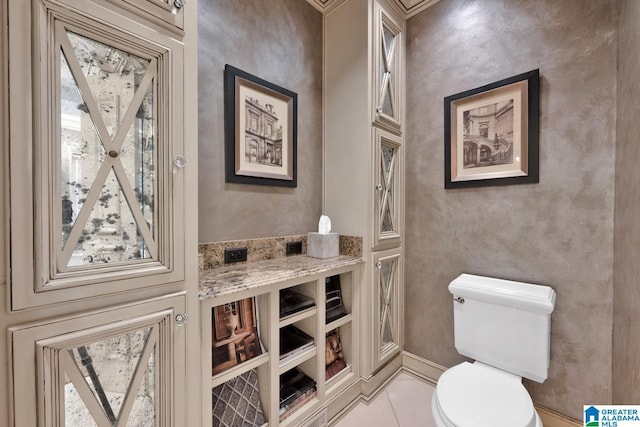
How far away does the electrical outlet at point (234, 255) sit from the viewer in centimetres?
145

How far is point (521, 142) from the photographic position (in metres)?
1.52

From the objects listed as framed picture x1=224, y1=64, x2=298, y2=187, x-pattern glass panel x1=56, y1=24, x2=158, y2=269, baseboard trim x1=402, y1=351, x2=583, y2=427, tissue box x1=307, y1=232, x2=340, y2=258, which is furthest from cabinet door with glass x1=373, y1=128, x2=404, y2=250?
x-pattern glass panel x1=56, y1=24, x2=158, y2=269

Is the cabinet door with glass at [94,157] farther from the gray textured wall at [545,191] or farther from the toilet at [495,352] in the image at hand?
the gray textured wall at [545,191]

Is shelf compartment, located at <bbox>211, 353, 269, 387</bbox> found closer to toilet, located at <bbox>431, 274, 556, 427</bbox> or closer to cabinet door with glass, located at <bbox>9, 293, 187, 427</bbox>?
cabinet door with glass, located at <bbox>9, 293, 187, 427</bbox>

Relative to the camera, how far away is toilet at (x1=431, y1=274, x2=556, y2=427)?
3.53 feet

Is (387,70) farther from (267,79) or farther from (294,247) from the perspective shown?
(294,247)

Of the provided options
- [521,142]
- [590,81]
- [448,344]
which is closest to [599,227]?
[521,142]

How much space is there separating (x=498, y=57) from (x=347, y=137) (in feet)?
3.36

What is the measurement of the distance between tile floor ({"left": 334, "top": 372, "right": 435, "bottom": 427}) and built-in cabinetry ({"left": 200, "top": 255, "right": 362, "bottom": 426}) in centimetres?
11

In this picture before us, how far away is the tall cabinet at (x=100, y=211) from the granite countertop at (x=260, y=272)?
15 cm

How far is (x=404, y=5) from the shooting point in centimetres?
191

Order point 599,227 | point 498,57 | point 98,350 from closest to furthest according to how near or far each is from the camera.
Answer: point 98,350, point 599,227, point 498,57

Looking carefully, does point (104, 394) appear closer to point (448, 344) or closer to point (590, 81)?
point (448, 344)

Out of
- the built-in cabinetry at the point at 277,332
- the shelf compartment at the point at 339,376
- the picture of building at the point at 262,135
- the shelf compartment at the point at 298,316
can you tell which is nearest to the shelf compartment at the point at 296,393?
the built-in cabinetry at the point at 277,332
